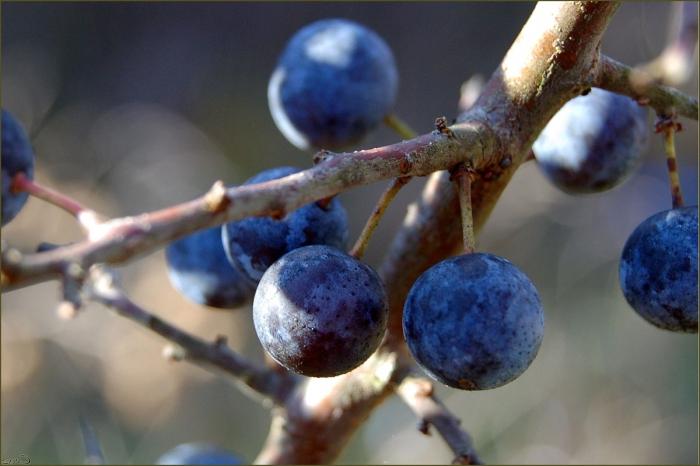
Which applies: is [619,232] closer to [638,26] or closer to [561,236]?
[561,236]

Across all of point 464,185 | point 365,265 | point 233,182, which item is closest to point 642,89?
point 464,185

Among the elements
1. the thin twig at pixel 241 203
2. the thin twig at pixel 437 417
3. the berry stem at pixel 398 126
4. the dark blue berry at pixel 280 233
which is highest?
the thin twig at pixel 241 203

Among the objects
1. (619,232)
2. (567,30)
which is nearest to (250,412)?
(619,232)

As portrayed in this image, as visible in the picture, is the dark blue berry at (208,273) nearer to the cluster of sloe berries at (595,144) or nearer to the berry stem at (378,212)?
the berry stem at (378,212)

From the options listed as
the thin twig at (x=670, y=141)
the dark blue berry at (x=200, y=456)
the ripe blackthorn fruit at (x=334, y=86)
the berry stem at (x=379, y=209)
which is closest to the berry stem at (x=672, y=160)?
the thin twig at (x=670, y=141)

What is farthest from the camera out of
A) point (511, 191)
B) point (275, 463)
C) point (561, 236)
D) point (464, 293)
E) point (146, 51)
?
point (146, 51)

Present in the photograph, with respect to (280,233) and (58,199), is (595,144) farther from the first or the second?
(58,199)
